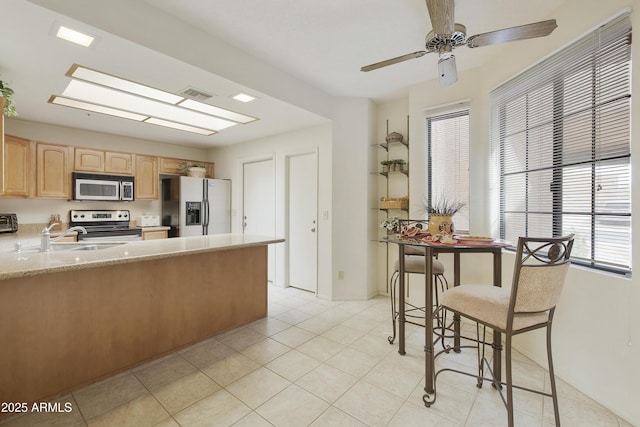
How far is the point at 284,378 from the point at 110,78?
9.85 ft

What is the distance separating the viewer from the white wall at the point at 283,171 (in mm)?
3814

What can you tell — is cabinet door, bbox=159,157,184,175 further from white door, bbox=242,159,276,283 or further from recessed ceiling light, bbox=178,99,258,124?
recessed ceiling light, bbox=178,99,258,124

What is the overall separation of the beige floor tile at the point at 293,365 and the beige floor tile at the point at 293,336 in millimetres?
196

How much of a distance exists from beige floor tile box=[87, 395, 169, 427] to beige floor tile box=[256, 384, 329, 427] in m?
0.61

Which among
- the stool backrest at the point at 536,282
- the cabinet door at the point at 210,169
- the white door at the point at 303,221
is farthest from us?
the cabinet door at the point at 210,169

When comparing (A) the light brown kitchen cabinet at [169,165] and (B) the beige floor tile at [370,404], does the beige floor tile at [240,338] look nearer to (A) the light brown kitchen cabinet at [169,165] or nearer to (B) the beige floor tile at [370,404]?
(B) the beige floor tile at [370,404]

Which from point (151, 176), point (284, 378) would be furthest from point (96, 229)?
point (284, 378)

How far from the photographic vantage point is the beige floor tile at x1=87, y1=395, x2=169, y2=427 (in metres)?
1.61

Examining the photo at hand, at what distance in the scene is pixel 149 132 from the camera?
4297mm

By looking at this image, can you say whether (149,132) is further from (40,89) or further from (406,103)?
(406,103)

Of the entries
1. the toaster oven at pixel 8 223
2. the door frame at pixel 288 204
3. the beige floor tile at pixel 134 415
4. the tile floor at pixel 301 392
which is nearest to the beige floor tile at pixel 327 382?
the tile floor at pixel 301 392

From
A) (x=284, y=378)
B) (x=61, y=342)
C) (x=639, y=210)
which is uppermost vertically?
(x=639, y=210)

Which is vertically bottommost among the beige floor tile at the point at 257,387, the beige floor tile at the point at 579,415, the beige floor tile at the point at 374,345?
the beige floor tile at the point at 257,387

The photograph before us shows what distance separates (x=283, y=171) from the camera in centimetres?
427
